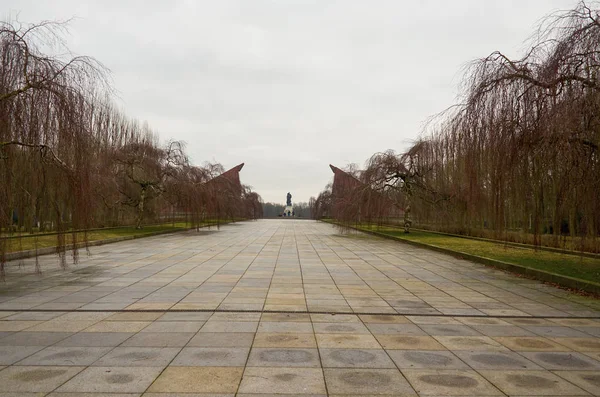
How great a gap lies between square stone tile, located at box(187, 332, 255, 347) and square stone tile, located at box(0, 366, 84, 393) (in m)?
1.23

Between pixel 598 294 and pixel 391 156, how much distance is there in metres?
16.8

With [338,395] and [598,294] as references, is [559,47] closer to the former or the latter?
[598,294]

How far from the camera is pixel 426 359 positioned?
4215 millimetres

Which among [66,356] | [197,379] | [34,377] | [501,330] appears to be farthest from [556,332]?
[34,377]

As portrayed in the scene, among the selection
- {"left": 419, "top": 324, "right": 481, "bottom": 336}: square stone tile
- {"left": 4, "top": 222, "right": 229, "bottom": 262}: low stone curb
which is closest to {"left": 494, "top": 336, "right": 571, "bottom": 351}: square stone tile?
{"left": 419, "top": 324, "right": 481, "bottom": 336}: square stone tile

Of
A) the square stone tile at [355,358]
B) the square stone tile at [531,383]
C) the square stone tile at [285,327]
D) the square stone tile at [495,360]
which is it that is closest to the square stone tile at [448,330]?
the square stone tile at [495,360]

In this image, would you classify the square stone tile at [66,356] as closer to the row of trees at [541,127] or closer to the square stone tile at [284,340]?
the square stone tile at [284,340]

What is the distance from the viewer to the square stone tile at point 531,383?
345 centimetres

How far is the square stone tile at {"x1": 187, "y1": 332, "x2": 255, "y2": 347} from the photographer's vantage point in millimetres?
4609

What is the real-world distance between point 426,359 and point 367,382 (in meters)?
0.92

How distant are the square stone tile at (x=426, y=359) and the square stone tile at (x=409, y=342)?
0.45 feet

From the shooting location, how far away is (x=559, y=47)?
7.69 m

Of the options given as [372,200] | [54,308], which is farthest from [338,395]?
[372,200]

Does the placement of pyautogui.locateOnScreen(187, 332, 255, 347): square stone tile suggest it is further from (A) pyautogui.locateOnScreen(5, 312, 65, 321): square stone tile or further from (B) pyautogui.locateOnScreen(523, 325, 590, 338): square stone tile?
(B) pyautogui.locateOnScreen(523, 325, 590, 338): square stone tile
